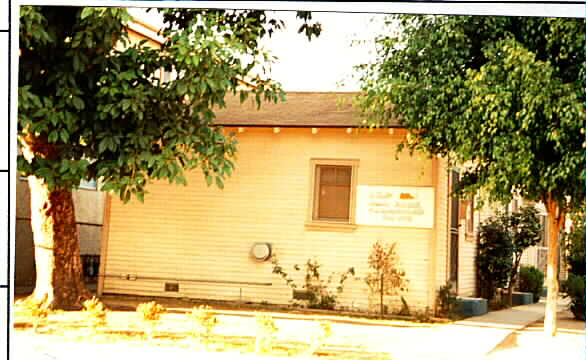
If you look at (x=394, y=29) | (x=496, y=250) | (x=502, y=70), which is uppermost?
(x=394, y=29)

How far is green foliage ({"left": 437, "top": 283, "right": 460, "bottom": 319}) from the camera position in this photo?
851 cm

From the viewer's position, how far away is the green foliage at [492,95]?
6.89m

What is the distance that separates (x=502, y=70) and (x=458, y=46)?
0.61 meters

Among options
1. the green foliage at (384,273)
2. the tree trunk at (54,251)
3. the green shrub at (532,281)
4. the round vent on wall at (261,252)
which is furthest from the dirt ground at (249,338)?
the green shrub at (532,281)

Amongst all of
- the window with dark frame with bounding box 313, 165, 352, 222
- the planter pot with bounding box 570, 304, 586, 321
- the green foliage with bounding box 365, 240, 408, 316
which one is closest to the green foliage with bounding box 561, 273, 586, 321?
the planter pot with bounding box 570, 304, 586, 321

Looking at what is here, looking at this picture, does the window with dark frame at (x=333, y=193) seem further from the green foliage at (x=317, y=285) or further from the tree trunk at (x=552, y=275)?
the tree trunk at (x=552, y=275)

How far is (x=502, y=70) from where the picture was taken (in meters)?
7.13

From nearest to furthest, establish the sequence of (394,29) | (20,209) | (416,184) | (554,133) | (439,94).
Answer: (554,133)
(439,94)
(394,29)
(416,184)
(20,209)

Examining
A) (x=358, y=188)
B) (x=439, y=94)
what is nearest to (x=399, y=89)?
(x=439, y=94)

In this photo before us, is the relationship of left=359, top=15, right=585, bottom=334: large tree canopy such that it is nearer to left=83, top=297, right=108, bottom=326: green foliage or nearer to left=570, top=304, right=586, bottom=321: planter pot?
left=570, top=304, right=586, bottom=321: planter pot

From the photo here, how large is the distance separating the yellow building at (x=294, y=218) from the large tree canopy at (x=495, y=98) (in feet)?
2.90

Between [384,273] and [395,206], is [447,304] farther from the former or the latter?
[395,206]

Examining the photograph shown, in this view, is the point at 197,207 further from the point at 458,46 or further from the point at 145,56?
the point at 458,46

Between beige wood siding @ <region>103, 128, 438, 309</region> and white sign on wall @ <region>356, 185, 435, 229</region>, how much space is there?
86 mm
